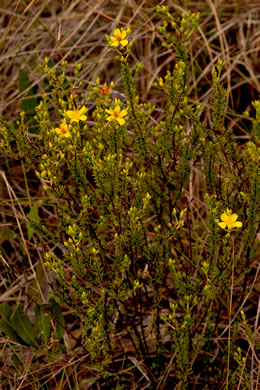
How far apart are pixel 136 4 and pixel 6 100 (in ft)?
3.67

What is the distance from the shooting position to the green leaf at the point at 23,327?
94.0 inches

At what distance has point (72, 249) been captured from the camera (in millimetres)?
1784

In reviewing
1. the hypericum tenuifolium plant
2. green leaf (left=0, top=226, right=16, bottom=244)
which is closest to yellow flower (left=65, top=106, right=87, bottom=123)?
the hypericum tenuifolium plant

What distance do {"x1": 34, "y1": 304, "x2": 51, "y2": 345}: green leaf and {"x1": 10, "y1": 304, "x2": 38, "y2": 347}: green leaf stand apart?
A: 0.04m

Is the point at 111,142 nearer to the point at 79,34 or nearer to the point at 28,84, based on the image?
the point at 28,84

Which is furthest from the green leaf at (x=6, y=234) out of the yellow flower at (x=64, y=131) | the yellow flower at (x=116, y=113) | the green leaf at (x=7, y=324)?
the yellow flower at (x=116, y=113)

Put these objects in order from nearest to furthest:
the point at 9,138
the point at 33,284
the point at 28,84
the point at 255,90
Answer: the point at 9,138, the point at 33,284, the point at 28,84, the point at 255,90

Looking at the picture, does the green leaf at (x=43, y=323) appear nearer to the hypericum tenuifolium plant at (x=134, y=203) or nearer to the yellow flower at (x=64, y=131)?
the hypericum tenuifolium plant at (x=134, y=203)

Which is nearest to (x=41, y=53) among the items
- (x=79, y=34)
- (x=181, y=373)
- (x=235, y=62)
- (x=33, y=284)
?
(x=79, y=34)

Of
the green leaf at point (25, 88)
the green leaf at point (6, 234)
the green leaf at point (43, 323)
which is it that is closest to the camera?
the green leaf at point (43, 323)

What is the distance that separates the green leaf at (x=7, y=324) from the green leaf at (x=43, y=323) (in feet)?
0.38

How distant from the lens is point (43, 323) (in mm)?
→ 2338

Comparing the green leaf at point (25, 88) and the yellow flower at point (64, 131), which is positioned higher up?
the yellow flower at point (64, 131)

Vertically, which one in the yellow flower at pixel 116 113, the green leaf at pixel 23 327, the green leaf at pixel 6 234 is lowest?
the green leaf at pixel 23 327
